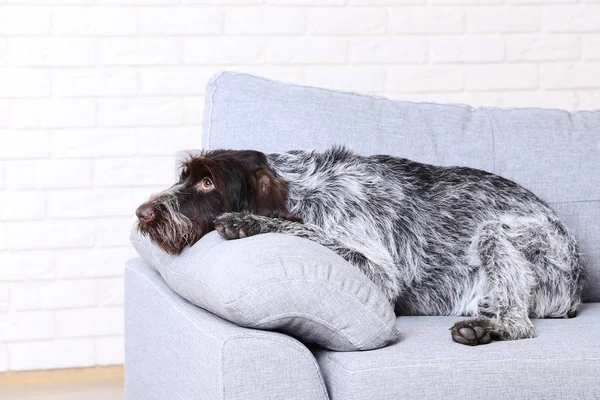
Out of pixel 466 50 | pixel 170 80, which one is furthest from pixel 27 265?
pixel 466 50

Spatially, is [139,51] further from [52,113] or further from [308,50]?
[308,50]

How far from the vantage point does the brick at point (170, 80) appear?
12.4 feet

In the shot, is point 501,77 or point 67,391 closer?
point 67,391

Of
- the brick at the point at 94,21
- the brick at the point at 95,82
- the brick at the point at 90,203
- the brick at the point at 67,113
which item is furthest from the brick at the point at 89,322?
the brick at the point at 94,21

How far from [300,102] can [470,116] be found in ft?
1.98

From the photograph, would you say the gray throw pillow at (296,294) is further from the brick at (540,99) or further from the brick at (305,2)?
the brick at (540,99)

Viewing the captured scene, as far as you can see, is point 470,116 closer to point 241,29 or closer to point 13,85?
point 241,29

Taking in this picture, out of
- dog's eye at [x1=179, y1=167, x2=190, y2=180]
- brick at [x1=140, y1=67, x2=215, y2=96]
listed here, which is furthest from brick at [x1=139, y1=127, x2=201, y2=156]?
dog's eye at [x1=179, y1=167, x2=190, y2=180]

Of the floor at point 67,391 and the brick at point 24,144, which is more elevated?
the brick at point 24,144

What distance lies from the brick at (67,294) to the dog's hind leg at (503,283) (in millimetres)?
1923

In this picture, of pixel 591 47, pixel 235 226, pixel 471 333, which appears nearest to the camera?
pixel 471 333

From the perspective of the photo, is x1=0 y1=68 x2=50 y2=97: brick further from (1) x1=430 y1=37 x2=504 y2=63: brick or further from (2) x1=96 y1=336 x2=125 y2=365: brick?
(1) x1=430 y1=37 x2=504 y2=63: brick

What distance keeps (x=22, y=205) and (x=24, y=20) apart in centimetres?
78

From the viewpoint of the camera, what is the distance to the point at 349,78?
3.87 m
